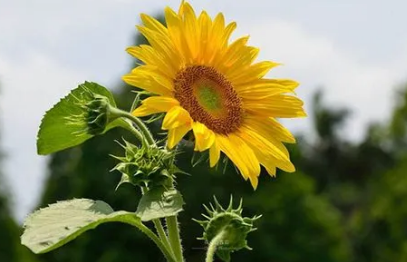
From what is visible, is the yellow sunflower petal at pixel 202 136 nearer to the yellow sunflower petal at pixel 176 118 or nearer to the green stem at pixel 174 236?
the yellow sunflower petal at pixel 176 118

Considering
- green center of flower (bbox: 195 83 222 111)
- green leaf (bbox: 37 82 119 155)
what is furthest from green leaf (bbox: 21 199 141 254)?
green center of flower (bbox: 195 83 222 111)

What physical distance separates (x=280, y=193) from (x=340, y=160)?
22440 millimetres

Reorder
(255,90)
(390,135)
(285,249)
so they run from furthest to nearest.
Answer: (390,135), (285,249), (255,90)

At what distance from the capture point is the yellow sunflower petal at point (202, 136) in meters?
1.74

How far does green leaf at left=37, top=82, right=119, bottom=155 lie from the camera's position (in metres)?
1.92

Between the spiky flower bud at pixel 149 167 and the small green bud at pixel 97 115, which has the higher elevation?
the small green bud at pixel 97 115

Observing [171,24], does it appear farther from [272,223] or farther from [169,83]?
[272,223]

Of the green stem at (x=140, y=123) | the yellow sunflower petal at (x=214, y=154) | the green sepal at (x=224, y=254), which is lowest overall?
the green sepal at (x=224, y=254)

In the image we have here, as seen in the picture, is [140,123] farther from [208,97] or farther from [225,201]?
[225,201]

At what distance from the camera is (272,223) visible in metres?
18.8

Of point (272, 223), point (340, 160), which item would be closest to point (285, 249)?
point (272, 223)

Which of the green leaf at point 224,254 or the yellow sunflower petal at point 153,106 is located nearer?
the yellow sunflower petal at point 153,106

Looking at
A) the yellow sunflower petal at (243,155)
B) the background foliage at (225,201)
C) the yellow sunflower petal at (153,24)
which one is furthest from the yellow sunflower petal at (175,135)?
the background foliage at (225,201)

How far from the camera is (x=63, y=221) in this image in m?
1.78
